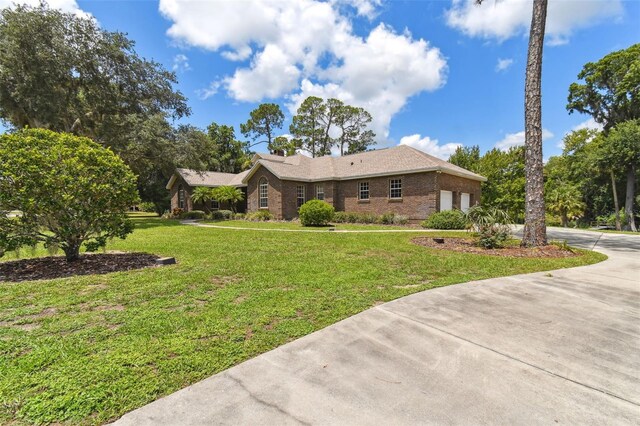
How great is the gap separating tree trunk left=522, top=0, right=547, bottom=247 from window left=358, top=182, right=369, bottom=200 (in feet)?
41.4

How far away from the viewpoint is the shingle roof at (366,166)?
19.7m

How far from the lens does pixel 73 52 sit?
20047 millimetres

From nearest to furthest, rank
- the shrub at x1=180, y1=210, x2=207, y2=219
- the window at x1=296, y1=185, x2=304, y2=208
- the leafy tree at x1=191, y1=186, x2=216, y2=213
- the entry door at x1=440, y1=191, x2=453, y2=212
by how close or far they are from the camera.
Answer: the entry door at x1=440, y1=191, x2=453, y2=212 < the window at x1=296, y1=185, x2=304, y2=208 < the leafy tree at x1=191, y1=186, x2=216, y2=213 < the shrub at x1=180, y1=210, x2=207, y2=219

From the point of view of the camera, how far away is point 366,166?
74.3ft

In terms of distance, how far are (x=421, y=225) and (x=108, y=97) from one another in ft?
84.2


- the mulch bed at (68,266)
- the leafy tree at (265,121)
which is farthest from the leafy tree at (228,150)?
the mulch bed at (68,266)

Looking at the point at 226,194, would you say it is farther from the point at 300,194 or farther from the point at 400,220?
the point at 400,220

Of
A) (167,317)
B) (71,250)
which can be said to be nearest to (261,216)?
(71,250)

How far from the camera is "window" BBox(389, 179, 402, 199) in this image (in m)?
20.2

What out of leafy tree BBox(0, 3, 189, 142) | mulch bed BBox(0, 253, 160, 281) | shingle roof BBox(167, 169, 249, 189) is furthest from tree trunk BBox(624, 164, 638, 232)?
leafy tree BBox(0, 3, 189, 142)

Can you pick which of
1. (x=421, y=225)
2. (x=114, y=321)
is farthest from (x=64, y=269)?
(x=421, y=225)

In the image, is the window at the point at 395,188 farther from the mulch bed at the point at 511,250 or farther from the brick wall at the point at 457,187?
the mulch bed at the point at 511,250

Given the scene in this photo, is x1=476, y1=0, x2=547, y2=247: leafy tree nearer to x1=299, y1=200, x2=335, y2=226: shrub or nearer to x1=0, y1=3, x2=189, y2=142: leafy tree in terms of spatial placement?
x1=299, y1=200, x2=335, y2=226: shrub

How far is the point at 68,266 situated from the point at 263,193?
714 inches
